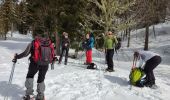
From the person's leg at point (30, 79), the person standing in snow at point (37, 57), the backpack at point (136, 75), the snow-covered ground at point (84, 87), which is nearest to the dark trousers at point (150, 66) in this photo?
the backpack at point (136, 75)

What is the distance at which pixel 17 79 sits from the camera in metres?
12.0

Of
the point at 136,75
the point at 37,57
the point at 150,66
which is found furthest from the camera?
the point at 136,75

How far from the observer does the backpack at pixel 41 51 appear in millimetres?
8914

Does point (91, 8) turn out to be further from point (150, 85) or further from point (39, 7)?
point (150, 85)

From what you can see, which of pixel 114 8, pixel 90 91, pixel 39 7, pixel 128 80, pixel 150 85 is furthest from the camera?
pixel 39 7

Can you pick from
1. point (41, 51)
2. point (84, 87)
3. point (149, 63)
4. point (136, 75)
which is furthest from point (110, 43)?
point (41, 51)

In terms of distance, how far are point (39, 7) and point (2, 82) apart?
63.3 feet

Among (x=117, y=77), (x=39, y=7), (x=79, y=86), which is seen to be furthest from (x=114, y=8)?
(x=79, y=86)

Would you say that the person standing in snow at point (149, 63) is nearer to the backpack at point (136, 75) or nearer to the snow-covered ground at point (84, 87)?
the backpack at point (136, 75)

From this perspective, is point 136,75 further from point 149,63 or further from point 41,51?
point 41,51

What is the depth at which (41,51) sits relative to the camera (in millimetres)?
8953

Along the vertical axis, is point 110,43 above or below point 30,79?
above

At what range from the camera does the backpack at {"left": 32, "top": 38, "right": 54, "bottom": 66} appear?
8914 millimetres

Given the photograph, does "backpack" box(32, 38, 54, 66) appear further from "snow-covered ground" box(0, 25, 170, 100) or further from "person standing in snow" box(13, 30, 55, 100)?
"snow-covered ground" box(0, 25, 170, 100)
